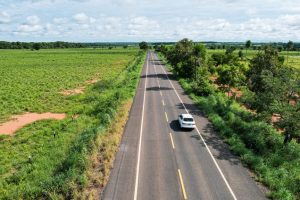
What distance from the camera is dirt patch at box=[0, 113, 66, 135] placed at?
29734 mm

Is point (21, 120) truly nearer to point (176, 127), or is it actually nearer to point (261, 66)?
point (176, 127)

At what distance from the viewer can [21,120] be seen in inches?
1323

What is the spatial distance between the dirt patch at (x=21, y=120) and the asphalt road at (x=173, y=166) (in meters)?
10.3

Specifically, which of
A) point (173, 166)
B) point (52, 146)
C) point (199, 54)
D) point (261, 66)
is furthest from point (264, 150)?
point (199, 54)

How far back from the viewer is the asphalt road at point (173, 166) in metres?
17.2

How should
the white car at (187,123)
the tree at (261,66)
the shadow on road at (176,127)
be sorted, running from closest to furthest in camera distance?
the white car at (187,123) → the shadow on road at (176,127) → the tree at (261,66)

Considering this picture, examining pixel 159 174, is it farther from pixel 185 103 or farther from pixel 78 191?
pixel 185 103

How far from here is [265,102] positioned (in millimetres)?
26859

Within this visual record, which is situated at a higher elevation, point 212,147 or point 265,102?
point 265,102

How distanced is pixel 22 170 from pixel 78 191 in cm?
577

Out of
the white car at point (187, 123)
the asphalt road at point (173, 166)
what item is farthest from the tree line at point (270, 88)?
the white car at point (187, 123)

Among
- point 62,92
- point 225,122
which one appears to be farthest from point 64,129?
point 62,92

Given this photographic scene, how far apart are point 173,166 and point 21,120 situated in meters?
21.0

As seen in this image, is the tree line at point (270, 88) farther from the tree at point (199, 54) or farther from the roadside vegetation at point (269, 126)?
the tree at point (199, 54)
